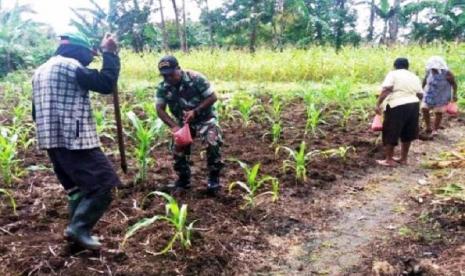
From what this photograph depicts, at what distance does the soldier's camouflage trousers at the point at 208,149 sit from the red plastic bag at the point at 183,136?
0.21 m

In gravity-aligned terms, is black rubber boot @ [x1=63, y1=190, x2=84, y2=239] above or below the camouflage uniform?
below

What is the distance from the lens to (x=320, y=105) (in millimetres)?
8312

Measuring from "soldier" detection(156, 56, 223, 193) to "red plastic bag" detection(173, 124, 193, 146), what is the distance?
0.28ft

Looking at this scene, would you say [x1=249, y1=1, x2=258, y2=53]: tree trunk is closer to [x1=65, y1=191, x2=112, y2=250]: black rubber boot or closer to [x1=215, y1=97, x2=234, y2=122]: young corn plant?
[x1=215, y1=97, x2=234, y2=122]: young corn plant

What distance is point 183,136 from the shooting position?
430 centimetres

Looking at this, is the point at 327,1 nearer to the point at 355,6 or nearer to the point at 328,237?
the point at 355,6

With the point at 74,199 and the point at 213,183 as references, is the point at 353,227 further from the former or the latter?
the point at 74,199

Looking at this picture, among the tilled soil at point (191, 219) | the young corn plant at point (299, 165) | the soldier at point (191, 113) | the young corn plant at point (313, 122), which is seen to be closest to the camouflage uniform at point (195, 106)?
the soldier at point (191, 113)

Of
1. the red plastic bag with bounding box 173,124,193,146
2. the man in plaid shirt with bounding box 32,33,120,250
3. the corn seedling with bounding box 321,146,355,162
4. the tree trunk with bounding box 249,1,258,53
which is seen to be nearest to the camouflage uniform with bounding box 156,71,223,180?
the red plastic bag with bounding box 173,124,193,146

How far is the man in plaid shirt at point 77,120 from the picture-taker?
313 centimetres

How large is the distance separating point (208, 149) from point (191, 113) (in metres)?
0.40

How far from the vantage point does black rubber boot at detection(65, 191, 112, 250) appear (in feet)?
10.6

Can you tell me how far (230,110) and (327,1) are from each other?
816 inches

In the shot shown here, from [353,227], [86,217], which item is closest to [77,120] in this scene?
[86,217]
